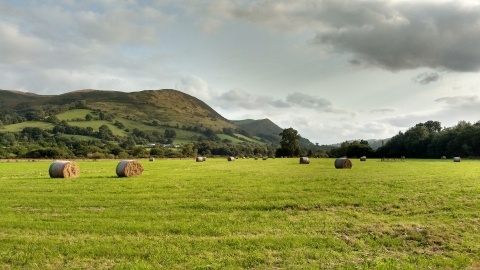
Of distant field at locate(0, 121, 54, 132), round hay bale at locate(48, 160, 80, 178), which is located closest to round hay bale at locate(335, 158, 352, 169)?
round hay bale at locate(48, 160, 80, 178)

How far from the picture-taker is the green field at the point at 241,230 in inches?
315

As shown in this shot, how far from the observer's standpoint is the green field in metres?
8.00

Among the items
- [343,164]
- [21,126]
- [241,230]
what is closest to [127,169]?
[241,230]

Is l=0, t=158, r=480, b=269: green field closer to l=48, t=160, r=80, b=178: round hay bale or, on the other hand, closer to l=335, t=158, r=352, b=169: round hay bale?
A: l=48, t=160, r=80, b=178: round hay bale

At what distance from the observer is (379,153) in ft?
397

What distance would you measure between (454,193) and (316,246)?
11.9 meters

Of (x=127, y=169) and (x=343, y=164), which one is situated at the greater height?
(x=343, y=164)

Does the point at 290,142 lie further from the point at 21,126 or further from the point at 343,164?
the point at 21,126

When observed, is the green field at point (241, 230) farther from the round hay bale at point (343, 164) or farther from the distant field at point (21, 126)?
the distant field at point (21, 126)

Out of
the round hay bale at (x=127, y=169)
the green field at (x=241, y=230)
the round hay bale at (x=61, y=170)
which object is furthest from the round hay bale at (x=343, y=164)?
the round hay bale at (x=61, y=170)

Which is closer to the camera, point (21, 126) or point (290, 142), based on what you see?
point (290, 142)

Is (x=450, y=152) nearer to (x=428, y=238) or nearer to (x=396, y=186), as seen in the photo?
(x=396, y=186)

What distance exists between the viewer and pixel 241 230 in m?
10.4

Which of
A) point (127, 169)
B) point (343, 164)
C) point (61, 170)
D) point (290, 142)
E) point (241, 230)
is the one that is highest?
point (290, 142)
